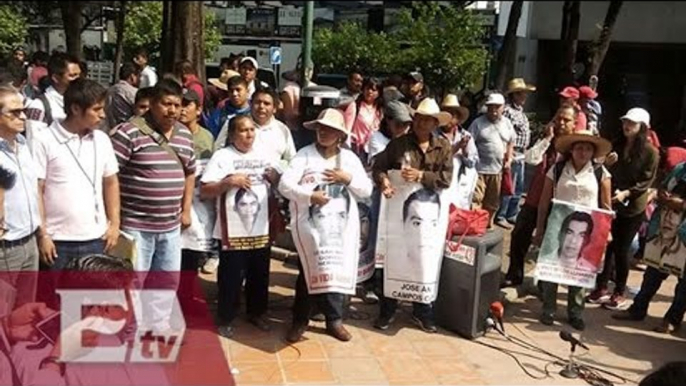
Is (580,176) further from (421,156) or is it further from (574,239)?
(421,156)

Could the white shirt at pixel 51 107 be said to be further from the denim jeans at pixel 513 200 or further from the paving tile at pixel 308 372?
the denim jeans at pixel 513 200

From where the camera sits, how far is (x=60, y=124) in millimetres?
3486

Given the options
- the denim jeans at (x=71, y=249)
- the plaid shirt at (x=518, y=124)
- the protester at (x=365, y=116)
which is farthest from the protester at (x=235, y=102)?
the plaid shirt at (x=518, y=124)

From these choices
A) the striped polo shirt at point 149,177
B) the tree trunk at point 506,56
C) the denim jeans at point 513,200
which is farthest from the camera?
the tree trunk at point 506,56

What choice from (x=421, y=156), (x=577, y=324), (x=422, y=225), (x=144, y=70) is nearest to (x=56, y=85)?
(x=144, y=70)

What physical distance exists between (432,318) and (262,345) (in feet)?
3.75

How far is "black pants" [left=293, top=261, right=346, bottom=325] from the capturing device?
4348 mm

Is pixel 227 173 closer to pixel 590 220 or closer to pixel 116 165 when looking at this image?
pixel 116 165

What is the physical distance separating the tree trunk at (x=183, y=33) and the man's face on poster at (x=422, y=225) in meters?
3.62

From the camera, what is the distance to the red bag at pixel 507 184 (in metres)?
7.17

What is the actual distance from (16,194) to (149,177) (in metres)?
0.70

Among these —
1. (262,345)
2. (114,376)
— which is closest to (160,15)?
(262,345)

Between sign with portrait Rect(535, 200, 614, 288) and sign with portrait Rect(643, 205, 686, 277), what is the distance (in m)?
0.42

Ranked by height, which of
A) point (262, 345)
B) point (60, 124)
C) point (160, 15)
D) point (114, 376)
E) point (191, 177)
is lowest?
point (262, 345)
